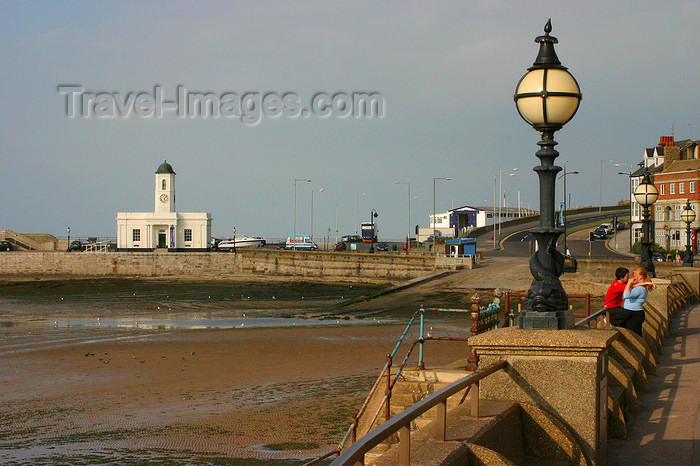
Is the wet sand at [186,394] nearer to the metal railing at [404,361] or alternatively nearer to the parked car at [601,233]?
the metal railing at [404,361]

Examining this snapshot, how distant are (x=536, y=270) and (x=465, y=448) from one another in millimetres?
2435

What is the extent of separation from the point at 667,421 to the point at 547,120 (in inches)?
158

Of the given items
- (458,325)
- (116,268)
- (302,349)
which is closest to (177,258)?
(116,268)

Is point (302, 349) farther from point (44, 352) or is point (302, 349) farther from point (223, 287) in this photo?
point (223, 287)

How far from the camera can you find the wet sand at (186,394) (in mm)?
13102

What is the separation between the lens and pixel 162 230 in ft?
307

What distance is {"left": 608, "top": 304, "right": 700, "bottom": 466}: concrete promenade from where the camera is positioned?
6996 millimetres

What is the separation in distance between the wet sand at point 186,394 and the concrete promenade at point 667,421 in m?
5.51

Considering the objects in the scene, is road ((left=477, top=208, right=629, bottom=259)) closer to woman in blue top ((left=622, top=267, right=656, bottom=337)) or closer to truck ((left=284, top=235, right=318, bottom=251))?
truck ((left=284, top=235, right=318, bottom=251))

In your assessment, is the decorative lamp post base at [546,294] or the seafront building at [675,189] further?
the seafront building at [675,189]


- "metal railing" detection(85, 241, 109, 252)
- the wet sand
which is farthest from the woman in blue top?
"metal railing" detection(85, 241, 109, 252)

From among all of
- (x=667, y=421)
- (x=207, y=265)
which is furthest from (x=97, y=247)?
(x=667, y=421)

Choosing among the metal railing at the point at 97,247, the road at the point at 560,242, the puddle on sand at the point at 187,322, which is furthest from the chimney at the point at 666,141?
the puddle on sand at the point at 187,322

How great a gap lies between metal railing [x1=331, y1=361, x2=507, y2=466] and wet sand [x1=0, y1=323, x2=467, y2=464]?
7.43m
